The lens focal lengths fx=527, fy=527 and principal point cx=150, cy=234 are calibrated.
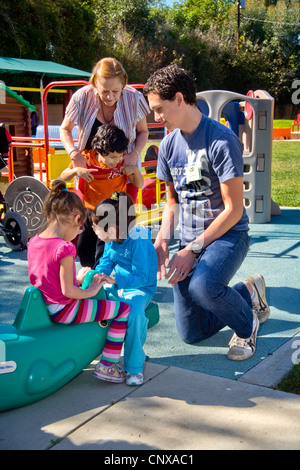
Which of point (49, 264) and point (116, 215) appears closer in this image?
point (49, 264)

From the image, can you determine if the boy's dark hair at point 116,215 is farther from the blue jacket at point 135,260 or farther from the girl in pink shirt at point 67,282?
the girl in pink shirt at point 67,282

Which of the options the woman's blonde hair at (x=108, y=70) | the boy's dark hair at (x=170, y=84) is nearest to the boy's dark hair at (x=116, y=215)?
the boy's dark hair at (x=170, y=84)

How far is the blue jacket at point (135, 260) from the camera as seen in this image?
3.12m

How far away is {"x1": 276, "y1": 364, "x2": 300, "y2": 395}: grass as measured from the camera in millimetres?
2819

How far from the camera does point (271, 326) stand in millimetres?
3789

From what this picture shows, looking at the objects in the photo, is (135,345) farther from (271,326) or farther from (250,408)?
(271,326)

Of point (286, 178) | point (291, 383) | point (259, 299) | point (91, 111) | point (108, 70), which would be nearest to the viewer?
point (291, 383)

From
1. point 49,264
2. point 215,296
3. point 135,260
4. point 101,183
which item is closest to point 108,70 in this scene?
point 101,183

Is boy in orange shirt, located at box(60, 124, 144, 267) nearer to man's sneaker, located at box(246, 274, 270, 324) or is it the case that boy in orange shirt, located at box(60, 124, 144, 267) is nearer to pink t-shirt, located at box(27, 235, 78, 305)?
pink t-shirt, located at box(27, 235, 78, 305)

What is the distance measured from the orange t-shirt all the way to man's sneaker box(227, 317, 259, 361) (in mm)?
1338

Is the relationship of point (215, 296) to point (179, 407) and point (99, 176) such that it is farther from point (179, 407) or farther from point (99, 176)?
point (99, 176)

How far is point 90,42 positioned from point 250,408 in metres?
28.1

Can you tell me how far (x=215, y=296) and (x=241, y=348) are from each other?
1.47 feet

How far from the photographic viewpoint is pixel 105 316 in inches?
113
